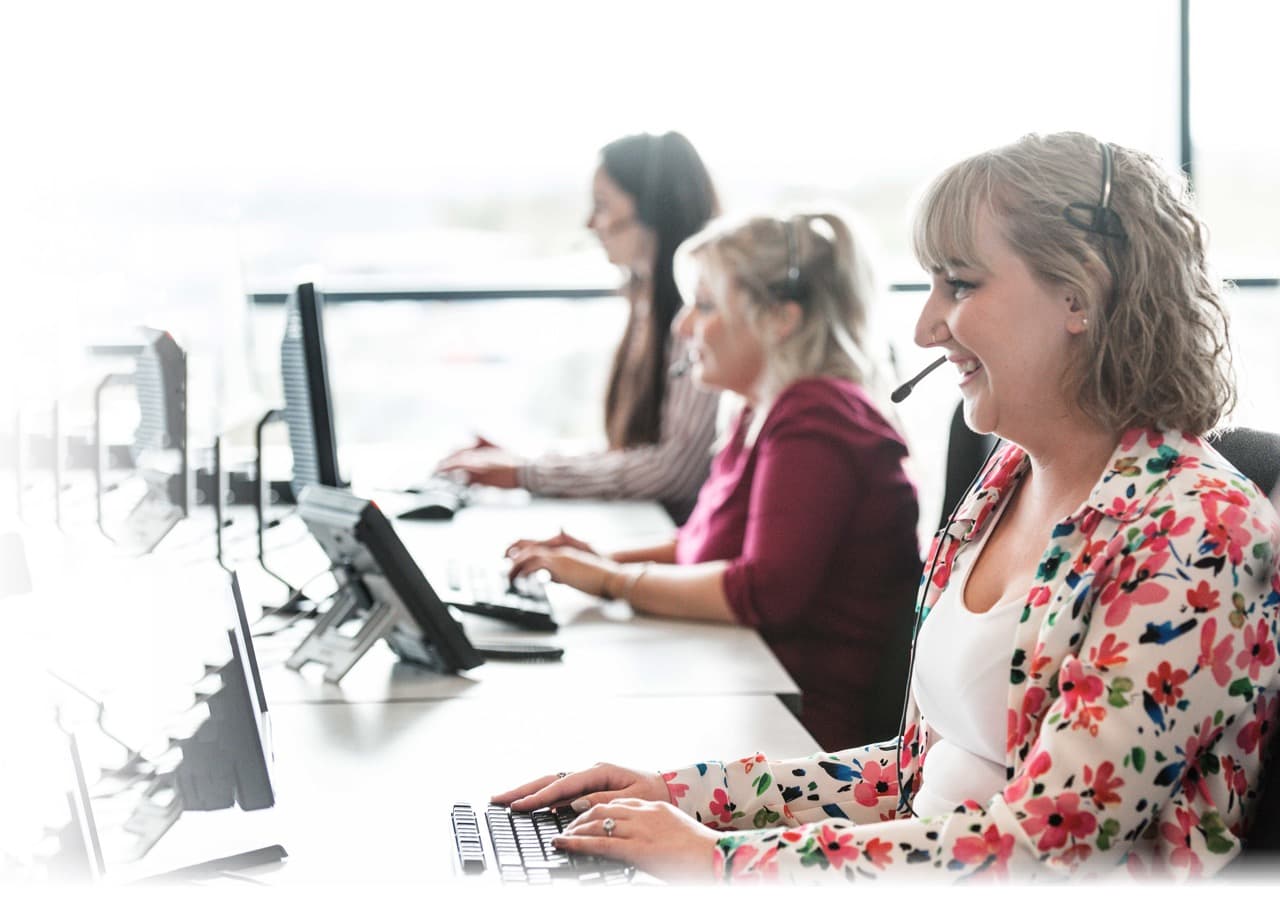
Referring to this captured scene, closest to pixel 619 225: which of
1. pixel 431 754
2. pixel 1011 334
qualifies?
pixel 431 754

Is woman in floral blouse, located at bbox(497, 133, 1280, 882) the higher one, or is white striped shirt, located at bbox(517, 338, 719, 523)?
woman in floral blouse, located at bbox(497, 133, 1280, 882)

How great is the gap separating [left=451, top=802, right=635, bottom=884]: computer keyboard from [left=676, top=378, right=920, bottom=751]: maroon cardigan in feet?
2.47

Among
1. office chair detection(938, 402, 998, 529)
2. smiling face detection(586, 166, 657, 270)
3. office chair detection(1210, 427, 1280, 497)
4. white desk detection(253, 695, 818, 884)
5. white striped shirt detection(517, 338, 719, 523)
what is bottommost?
white striped shirt detection(517, 338, 719, 523)

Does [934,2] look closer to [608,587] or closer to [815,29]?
[815,29]

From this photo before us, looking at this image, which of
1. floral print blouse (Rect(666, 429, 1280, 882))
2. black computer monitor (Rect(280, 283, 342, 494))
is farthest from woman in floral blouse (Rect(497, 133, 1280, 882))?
black computer monitor (Rect(280, 283, 342, 494))

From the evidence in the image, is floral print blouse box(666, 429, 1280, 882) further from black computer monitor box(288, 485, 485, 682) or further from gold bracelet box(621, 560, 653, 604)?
gold bracelet box(621, 560, 653, 604)

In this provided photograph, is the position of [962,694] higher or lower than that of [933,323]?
lower

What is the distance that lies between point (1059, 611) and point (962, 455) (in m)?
0.63

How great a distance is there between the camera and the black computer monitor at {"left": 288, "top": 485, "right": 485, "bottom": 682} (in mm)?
1417

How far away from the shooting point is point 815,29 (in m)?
4.04

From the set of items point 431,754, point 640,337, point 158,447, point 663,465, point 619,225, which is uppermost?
point 619,225

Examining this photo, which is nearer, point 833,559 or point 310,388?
point 310,388

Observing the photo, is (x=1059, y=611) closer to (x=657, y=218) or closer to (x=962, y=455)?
(x=962, y=455)

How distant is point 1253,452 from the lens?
1013mm
